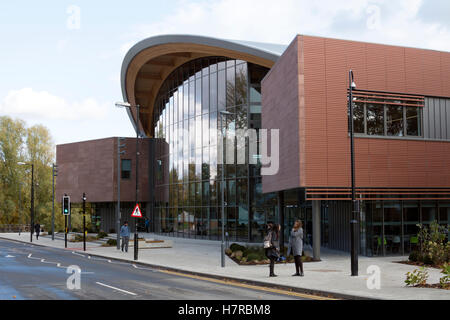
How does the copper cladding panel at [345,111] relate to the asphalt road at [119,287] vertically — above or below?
above

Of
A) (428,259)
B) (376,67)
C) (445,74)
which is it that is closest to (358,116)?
(376,67)

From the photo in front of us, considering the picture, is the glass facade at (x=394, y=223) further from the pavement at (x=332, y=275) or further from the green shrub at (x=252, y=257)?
the green shrub at (x=252, y=257)

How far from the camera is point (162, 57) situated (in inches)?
1836

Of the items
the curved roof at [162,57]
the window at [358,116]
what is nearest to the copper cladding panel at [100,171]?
the curved roof at [162,57]

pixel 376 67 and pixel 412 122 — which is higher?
pixel 376 67

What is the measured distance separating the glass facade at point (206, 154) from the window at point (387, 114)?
1218 cm

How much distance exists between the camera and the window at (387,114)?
929 inches

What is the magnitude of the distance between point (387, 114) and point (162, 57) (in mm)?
27246

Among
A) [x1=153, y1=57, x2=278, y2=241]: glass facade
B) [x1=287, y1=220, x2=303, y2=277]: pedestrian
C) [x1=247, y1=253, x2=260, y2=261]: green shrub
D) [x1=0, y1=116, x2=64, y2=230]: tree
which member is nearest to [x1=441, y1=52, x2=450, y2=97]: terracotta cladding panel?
[x1=247, y1=253, x2=260, y2=261]: green shrub

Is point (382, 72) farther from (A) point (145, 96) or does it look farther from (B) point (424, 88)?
(A) point (145, 96)

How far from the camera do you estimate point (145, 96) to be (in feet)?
182

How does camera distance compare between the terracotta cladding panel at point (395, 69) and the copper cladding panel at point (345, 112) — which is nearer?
the copper cladding panel at point (345, 112)

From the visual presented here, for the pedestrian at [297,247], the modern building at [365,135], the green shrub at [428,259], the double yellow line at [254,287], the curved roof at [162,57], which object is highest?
the curved roof at [162,57]

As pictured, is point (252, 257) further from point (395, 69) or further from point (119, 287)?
point (395, 69)
